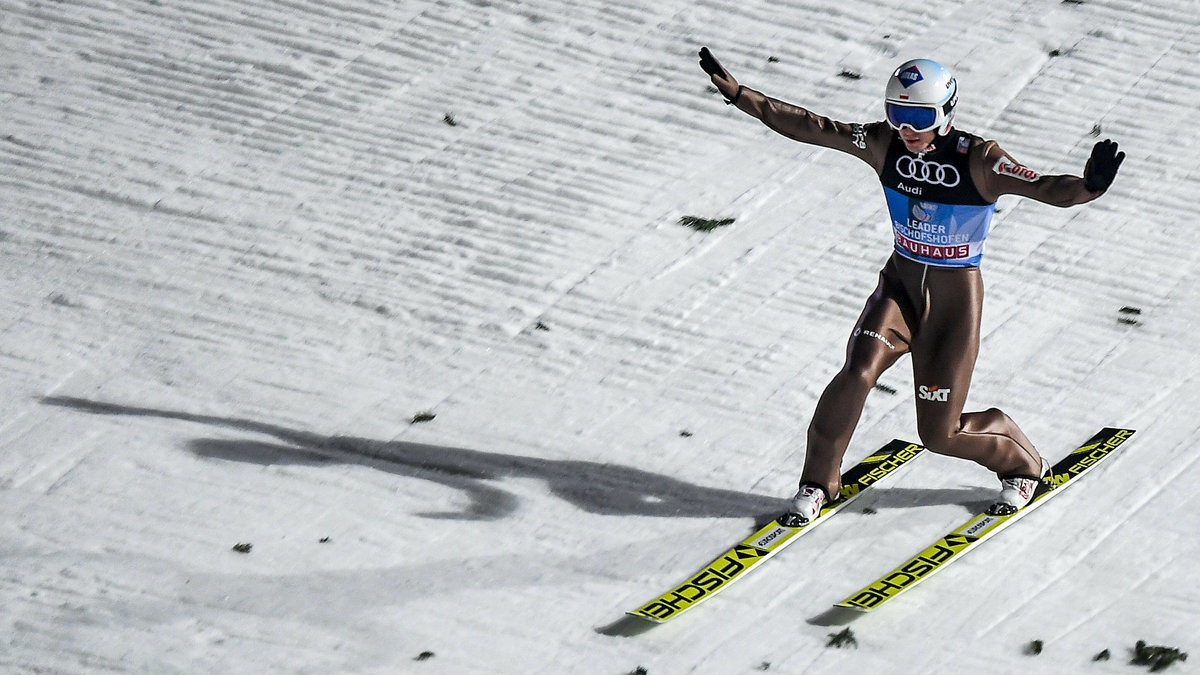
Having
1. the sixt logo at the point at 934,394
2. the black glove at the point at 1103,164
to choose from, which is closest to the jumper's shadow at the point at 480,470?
the sixt logo at the point at 934,394

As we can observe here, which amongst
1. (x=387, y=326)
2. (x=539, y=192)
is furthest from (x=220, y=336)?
(x=539, y=192)

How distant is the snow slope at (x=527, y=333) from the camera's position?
5430 millimetres

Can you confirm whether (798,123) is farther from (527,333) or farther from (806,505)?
(527,333)

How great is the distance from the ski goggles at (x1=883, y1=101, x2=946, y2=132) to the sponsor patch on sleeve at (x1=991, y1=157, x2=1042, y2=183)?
0.77 ft

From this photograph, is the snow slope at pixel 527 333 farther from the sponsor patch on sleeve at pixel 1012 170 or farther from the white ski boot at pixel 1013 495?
the sponsor patch on sleeve at pixel 1012 170

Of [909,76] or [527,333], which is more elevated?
[909,76]

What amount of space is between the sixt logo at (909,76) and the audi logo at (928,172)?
0.91ft

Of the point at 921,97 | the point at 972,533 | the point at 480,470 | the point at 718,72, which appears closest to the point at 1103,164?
the point at 921,97

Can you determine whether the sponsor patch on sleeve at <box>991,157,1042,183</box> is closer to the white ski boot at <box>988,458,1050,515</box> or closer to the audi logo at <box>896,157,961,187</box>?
the audi logo at <box>896,157,961,187</box>

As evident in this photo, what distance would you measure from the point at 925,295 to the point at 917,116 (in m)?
0.65

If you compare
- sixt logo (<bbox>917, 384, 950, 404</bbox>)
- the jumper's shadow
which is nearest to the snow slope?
the jumper's shadow

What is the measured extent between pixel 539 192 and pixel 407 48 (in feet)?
5.22

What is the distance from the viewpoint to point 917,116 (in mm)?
5262

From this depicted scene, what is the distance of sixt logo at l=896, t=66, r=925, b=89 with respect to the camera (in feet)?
17.2
